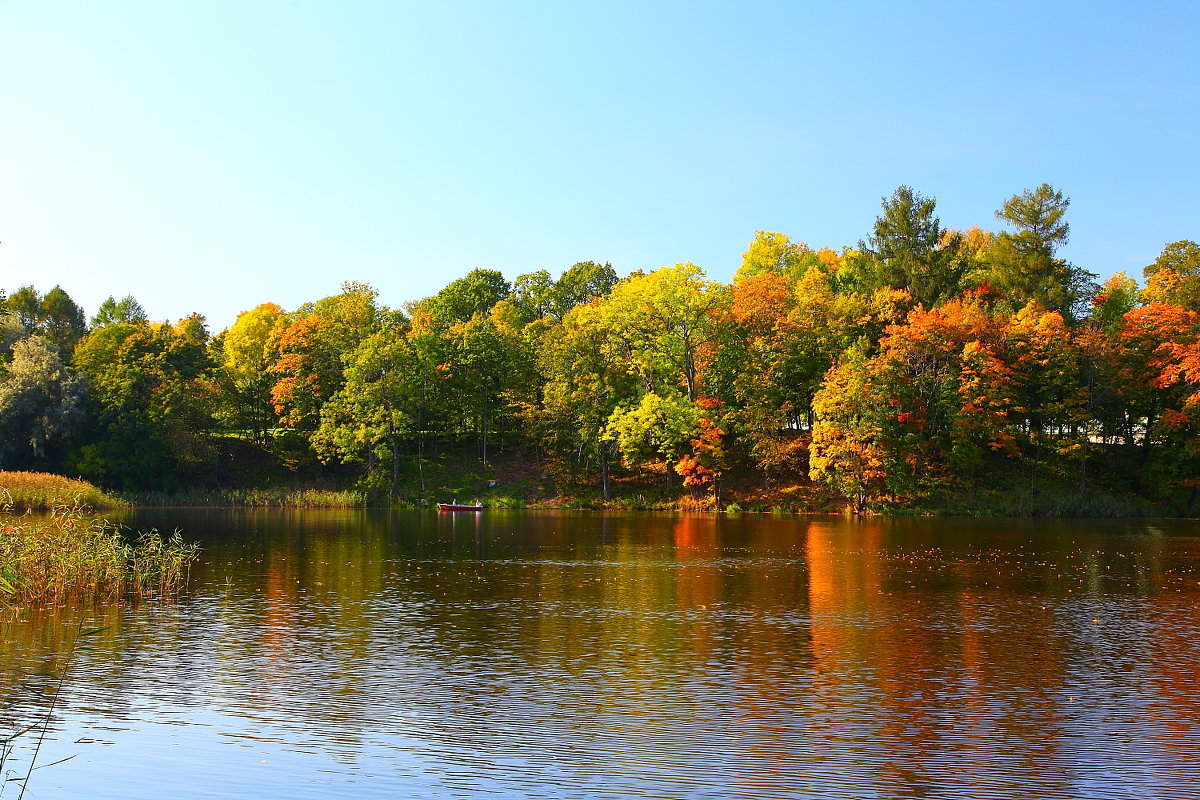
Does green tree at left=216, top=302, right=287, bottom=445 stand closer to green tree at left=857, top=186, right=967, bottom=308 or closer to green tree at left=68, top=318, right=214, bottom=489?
green tree at left=68, top=318, right=214, bottom=489

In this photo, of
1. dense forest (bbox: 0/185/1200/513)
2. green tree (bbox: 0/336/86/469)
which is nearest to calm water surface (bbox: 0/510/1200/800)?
dense forest (bbox: 0/185/1200/513)

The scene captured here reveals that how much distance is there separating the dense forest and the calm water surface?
33.3 metres

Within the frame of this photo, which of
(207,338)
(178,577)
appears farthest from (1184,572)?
(207,338)

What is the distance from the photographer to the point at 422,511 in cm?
7006

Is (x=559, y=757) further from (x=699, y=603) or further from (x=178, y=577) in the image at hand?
(x=178, y=577)

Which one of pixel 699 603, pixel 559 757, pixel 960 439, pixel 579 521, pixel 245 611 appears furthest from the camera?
pixel 960 439

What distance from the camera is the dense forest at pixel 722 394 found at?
213ft

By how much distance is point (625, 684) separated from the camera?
54.0 feet

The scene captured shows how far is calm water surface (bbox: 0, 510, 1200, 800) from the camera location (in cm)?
1183

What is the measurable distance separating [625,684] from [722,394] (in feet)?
182

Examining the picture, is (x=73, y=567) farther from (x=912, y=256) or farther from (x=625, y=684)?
(x=912, y=256)

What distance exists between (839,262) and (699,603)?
75.1 m

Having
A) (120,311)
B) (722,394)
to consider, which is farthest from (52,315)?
(722,394)

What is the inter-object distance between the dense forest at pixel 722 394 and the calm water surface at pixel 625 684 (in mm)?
33340
